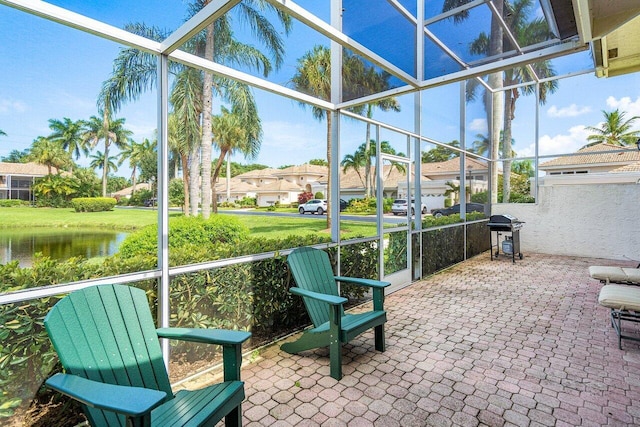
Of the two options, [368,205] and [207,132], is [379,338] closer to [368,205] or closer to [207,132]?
[368,205]

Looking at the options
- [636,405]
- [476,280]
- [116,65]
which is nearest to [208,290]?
[116,65]

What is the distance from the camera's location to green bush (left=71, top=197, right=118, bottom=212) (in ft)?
8.15

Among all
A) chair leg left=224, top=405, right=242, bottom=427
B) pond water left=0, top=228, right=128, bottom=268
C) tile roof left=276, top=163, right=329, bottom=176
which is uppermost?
tile roof left=276, top=163, right=329, bottom=176

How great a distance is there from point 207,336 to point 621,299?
12.7 ft

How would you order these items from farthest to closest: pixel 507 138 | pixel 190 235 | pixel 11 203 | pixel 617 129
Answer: pixel 617 129
pixel 507 138
pixel 190 235
pixel 11 203

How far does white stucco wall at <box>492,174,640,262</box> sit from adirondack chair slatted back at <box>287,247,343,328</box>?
832 cm

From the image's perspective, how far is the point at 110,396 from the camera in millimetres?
1225

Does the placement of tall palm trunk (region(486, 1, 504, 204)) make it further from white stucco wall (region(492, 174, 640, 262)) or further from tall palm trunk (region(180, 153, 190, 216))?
tall palm trunk (region(180, 153, 190, 216))

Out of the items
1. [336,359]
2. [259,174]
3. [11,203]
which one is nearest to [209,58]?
[259,174]

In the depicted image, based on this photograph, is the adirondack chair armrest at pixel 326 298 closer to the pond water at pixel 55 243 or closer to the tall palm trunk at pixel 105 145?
the pond water at pixel 55 243

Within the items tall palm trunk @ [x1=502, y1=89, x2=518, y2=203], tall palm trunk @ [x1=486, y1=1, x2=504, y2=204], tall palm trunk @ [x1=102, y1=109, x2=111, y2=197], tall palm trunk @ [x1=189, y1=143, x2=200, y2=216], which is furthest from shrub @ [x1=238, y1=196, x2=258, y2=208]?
tall palm trunk @ [x1=502, y1=89, x2=518, y2=203]

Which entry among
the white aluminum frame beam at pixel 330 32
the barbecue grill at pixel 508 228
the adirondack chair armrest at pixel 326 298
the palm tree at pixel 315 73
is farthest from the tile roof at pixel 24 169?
the barbecue grill at pixel 508 228

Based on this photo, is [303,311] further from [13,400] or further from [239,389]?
[13,400]

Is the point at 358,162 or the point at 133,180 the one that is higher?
the point at 358,162
